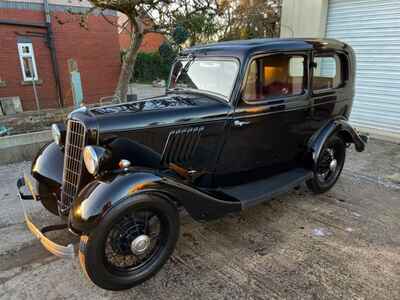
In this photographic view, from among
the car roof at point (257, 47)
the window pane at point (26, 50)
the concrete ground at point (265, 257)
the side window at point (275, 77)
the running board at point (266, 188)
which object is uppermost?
the window pane at point (26, 50)

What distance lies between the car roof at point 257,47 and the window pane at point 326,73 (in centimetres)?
17

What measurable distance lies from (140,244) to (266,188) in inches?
59.6

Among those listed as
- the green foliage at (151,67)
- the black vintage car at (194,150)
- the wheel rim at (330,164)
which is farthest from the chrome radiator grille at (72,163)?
the green foliage at (151,67)

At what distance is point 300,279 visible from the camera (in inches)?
97.7

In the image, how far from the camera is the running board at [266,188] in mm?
2969

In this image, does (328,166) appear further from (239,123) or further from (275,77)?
(239,123)

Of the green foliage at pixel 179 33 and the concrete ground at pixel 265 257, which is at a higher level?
the green foliage at pixel 179 33

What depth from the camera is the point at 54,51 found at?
→ 10023mm

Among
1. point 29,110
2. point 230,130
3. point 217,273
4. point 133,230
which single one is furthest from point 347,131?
point 29,110

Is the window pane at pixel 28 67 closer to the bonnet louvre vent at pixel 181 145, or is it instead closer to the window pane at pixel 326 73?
the bonnet louvre vent at pixel 181 145

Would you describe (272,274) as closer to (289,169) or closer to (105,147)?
(289,169)

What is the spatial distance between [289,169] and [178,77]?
1.82 metres

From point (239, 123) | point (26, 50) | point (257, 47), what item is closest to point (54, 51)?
point (26, 50)

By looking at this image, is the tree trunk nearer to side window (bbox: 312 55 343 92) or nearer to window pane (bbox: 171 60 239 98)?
window pane (bbox: 171 60 239 98)
